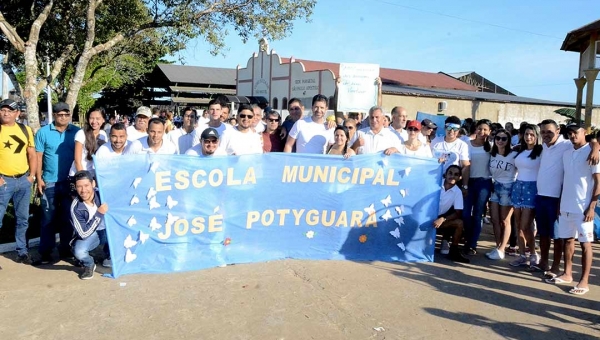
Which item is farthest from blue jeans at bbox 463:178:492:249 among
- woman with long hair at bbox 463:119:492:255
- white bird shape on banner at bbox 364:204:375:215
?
white bird shape on banner at bbox 364:204:375:215

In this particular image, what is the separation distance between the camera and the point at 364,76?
19.3 metres

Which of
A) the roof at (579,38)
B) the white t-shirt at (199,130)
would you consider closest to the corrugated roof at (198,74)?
the roof at (579,38)

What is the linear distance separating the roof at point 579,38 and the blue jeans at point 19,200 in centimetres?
1868

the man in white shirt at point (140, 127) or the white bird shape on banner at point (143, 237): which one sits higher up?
the man in white shirt at point (140, 127)

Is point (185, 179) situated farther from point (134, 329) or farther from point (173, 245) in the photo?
point (134, 329)

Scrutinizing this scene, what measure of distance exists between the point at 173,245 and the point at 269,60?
2567 cm

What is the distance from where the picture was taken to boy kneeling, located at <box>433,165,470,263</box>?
6000mm

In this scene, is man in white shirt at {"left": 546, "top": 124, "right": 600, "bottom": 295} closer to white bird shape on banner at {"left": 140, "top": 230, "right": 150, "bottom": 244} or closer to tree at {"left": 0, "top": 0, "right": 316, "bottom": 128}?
white bird shape on banner at {"left": 140, "top": 230, "right": 150, "bottom": 244}

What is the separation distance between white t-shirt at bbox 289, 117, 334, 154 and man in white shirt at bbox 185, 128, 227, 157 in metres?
1.18

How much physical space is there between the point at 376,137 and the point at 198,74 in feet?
109

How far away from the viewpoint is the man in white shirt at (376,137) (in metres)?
5.82

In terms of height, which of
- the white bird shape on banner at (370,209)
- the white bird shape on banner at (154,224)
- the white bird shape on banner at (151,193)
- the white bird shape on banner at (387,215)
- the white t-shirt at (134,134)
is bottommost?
the white bird shape on banner at (154,224)

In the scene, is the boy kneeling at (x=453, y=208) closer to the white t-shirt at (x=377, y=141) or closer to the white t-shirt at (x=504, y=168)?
the white t-shirt at (x=504, y=168)

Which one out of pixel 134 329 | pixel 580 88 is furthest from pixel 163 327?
pixel 580 88
